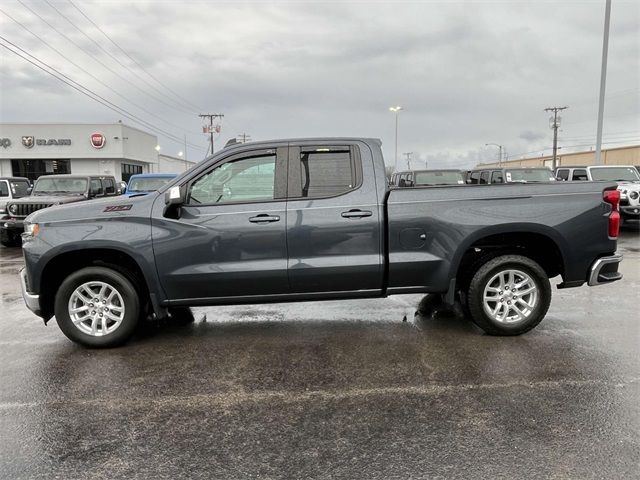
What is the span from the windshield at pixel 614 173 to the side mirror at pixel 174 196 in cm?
1516

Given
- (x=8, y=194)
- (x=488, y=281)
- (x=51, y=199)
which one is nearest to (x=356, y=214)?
(x=488, y=281)

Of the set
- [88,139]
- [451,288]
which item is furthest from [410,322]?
[88,139]

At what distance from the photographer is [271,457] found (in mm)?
2986

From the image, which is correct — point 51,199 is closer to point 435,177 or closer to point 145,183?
point 145,183

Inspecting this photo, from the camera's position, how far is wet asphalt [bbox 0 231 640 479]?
9.61 ft

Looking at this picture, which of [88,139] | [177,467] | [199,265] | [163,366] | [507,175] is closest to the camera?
[177,467]

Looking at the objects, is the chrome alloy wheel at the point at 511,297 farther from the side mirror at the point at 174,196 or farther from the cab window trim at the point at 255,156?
the side mirror at the point at 174,196

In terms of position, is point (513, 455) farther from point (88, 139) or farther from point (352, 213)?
point (88, 139)

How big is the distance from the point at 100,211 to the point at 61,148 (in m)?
45.2

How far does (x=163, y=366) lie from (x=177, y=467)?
66.5 inches

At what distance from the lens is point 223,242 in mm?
4754

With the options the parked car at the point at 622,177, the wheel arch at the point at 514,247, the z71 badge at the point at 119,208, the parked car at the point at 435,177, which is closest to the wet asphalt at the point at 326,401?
the wheel arch at the point at 514,247

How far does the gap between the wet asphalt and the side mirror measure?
58.2 inches

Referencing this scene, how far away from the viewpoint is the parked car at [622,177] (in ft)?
45.8
